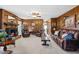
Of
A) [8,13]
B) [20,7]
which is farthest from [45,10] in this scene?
[8,13]

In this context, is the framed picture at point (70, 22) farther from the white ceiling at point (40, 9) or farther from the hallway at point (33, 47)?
the hallway at point (33, 47)

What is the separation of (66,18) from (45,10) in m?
0.74

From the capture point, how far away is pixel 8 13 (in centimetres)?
537

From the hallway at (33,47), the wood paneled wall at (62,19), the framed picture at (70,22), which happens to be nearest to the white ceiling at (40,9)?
the wood paneled wall at (62,19)

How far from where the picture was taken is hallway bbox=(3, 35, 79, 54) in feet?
17.1

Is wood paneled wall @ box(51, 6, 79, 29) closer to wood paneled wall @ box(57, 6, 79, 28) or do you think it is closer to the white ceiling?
wood paneled wall @ box(57, 6, 79, 28)

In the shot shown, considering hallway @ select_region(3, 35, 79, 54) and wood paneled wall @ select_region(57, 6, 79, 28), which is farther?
wood paneled wall @ select_region(57, 6, 79, 28)

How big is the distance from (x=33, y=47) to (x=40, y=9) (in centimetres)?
120

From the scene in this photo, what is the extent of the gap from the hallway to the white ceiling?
2.44 feet

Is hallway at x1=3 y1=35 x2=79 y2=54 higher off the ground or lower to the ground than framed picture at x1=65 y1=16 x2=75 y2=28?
lower

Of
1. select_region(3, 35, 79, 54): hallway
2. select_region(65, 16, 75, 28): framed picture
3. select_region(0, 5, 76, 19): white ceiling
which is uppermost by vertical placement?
select_region(0, 5, 76, 19): white ceiling

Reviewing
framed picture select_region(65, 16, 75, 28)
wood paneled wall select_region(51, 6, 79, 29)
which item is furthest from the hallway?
framed picture select_region(65, 16, 75, 28)
